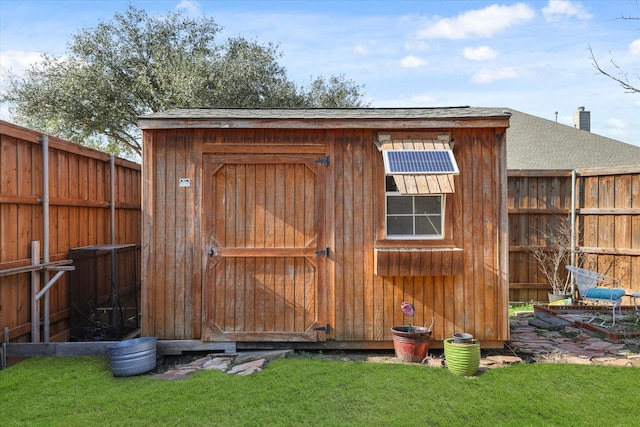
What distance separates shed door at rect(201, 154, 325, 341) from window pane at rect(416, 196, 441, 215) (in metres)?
1.13

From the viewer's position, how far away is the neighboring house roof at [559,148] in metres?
13.5

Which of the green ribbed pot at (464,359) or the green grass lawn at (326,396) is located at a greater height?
the green ribbed pot at (464,359)

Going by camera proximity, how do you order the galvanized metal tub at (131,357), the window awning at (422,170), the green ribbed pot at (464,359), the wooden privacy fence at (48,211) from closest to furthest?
the green ribbed pot at (464,359) < the galvanized metal tub at (131,357) < the wooden privacy fence at (48,211) < the window awning at (422,170)

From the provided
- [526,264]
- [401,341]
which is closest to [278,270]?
[401,341]

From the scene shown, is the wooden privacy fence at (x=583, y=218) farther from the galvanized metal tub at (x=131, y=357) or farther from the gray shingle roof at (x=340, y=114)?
the galvanized metal tub at (x=131, y=357)

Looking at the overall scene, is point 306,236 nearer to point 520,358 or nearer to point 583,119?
point 520,358

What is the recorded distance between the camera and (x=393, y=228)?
17.0 feet

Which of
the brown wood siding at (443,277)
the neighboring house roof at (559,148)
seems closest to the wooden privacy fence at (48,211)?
the brown wood siding at (443,277)

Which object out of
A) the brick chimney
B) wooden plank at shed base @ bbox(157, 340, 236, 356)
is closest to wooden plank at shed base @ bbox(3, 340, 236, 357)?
wooden plank at shed base @ bbox(157, 340, 236, 356)

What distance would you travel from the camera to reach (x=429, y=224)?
5.17m

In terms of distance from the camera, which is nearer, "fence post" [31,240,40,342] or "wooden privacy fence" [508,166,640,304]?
"fence post" [31,240,40,342]

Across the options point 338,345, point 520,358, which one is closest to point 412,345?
point 338,345

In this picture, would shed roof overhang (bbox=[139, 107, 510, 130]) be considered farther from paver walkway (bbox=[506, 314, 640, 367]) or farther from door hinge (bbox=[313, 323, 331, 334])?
paver walkway (bbox=[506, 314, 640, 367])

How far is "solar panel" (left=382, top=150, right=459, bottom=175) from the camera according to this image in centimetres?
475
